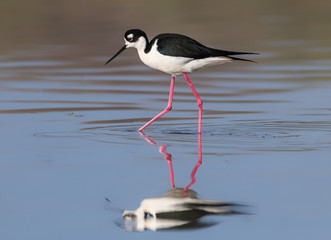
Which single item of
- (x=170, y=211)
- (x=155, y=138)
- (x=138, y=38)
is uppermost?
(x=138, y=38)

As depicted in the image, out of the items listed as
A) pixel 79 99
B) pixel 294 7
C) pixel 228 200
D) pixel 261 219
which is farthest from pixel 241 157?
pixel 294 7

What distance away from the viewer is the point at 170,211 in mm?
5398

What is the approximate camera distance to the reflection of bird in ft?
16.9

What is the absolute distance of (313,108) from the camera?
31.3 ft

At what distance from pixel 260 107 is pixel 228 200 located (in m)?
4.23

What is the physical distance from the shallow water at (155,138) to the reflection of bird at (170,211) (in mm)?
87

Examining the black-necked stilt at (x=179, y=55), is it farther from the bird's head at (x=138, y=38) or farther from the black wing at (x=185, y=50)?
the bird's head at (x=138, y=38)

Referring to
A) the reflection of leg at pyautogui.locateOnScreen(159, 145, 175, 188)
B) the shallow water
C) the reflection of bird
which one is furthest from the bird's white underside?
the reflection of bird

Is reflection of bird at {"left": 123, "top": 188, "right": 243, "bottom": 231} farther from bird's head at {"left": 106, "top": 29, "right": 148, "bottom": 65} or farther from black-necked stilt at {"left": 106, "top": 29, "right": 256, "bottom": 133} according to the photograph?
bird's head at {"left": 106, "top": 29, "right": 148, "bottom": 65}

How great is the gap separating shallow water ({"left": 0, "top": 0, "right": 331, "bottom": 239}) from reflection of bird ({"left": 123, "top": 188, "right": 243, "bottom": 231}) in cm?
9

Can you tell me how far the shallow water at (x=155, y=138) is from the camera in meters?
5.30

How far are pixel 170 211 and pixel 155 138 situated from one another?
2.72 meters

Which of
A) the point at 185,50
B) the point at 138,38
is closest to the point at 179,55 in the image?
the point at 185,50

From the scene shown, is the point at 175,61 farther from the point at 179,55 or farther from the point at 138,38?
the point at 138,38
